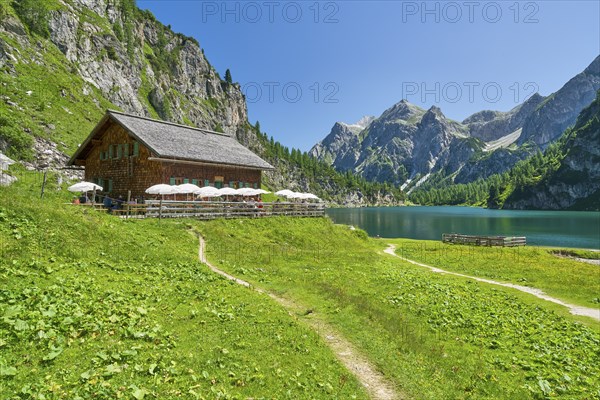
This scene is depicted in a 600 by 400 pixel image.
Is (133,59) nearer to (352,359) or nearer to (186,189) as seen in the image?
(186,189)

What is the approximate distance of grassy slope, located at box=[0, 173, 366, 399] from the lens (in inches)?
344

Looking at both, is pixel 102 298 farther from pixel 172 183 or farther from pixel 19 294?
pixel 172 183

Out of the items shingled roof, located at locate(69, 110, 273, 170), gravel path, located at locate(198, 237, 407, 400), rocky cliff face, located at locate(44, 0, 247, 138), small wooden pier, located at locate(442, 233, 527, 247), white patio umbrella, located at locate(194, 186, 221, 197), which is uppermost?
rocky cliff face, located at locate(44, 0, 247, 138)

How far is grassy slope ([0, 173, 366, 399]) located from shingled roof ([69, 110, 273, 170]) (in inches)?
968

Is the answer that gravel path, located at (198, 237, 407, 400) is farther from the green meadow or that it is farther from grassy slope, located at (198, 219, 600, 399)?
grassy slope, located at (198, 219, 600, 399)

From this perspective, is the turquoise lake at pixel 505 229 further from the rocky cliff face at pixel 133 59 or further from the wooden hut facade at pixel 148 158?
the rocky cliff face at pixel 133 59

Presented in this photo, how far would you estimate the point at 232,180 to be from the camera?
51.8 meters

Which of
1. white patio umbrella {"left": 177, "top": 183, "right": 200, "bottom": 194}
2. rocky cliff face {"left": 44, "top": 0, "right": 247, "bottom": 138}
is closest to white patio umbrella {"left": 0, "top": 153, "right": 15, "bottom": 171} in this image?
white patio umbrella {"left": 177, "top": 183, "right": 200, "bottom": 194}

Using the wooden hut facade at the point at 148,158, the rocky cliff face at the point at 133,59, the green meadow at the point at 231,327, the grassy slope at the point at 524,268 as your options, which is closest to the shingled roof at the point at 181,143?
the wooden hut facade at the point at 148,158

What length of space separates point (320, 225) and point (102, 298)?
35170 millimetres

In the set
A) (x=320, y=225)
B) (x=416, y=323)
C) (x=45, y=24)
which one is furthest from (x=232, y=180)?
(x=45, y=24)

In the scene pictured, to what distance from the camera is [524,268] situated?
1506 inches

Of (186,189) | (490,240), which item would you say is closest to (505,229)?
(490,240)

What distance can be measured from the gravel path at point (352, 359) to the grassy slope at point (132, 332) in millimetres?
562
